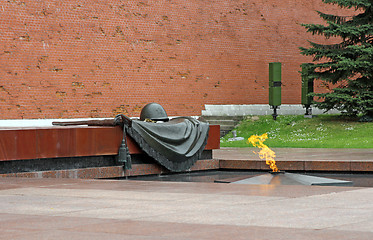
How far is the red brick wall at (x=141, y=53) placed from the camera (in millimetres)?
15258

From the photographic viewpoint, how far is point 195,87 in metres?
18.8

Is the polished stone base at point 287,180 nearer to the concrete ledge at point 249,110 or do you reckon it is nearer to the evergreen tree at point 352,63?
the evergreen tree at point 352,63

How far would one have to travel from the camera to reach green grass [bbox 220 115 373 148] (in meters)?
14.6

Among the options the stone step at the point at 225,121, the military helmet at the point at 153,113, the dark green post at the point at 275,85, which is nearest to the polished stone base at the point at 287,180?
the military helmet at the point at 153,113

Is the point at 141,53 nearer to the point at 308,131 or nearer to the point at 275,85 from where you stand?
the point at 275,85

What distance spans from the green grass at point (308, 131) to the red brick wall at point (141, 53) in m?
1.76

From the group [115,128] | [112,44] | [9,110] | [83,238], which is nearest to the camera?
[83,238]

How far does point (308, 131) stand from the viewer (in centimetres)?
1666

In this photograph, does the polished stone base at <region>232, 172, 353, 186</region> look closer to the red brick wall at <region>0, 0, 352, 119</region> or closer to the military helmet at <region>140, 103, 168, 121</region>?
the military helmet at <region>140, 103, 168, 121</region>

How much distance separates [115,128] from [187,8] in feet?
33.0

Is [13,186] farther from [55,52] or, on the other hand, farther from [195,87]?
[195,87]

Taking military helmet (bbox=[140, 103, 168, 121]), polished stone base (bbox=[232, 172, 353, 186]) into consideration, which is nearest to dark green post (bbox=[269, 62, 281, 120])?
military helmet (bbox=[140, 103, 168, 121])

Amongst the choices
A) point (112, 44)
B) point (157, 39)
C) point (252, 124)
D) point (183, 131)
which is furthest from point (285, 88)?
→ point (183, 131)

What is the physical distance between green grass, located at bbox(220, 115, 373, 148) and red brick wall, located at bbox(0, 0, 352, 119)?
1.76 metres
